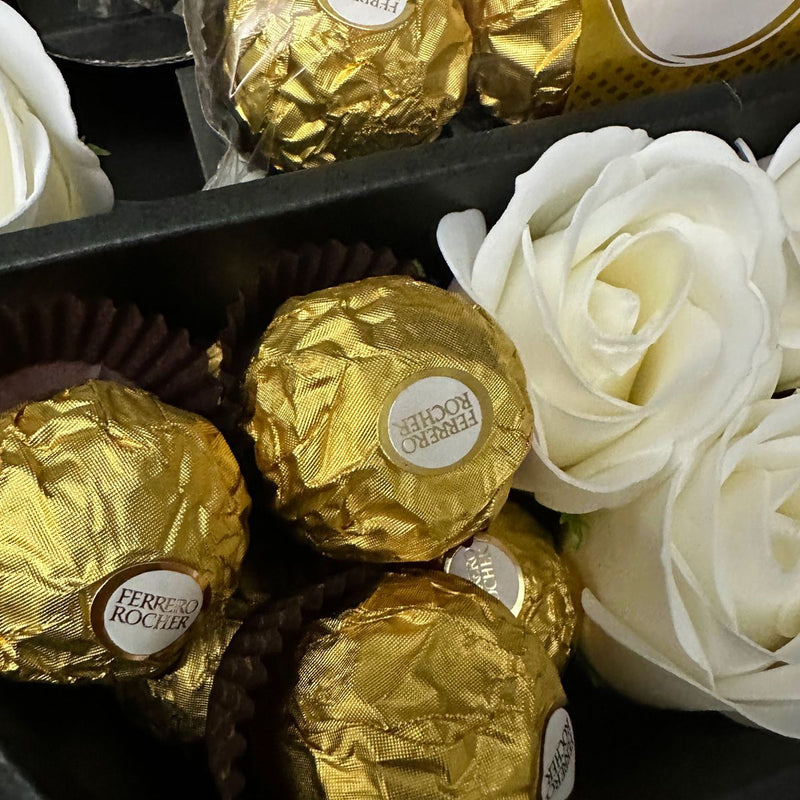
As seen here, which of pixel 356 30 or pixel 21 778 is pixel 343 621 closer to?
pixel 21 778

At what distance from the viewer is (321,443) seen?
497 mm

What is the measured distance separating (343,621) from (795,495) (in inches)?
13.5

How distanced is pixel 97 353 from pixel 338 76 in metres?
0.28

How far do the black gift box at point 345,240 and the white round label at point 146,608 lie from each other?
0.27ft

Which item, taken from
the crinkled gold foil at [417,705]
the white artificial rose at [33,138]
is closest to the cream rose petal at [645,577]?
the crinkled gold foil at [417,705]

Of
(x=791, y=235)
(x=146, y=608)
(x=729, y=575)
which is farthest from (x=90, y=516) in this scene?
(x=791, y=235)

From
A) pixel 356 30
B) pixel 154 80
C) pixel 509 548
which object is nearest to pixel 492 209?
pixel 356 30

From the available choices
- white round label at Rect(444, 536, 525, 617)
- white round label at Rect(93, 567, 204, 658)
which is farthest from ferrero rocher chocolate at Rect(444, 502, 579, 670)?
white round label at Rect(93, 567, 204, 658)

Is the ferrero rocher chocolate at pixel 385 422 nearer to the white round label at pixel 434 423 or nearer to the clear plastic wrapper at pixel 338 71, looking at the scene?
the white round label at pixel 434 423

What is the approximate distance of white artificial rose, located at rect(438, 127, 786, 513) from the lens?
0.56 m

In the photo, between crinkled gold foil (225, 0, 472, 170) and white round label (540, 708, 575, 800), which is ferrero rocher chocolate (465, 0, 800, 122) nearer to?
crinkled gold foil (225, 0, 472, 170)

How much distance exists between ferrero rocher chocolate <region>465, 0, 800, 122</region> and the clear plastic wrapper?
42 mm

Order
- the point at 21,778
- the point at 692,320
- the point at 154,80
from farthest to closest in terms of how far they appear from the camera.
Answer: the point at 154,80
the point at 692,320
the point at 21,778

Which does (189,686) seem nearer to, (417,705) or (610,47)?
(417,705)
